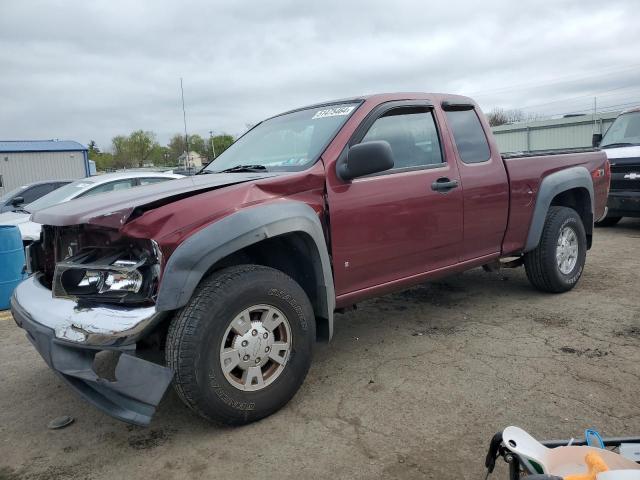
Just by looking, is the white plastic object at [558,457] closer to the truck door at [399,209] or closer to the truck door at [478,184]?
the truck door at [399,209]

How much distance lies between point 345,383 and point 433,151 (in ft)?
6.26

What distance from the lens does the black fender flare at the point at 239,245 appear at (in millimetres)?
2554

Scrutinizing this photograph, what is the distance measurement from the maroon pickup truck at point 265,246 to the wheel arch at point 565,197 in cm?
5

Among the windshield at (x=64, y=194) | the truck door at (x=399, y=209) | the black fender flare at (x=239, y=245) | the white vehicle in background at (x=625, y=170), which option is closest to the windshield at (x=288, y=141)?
the truck door at (x=399, y=209)

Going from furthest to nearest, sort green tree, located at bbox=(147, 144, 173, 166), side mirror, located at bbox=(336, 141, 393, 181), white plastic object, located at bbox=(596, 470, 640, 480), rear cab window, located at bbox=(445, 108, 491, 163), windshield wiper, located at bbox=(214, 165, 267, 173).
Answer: green tree, located at bbox=(147, 144, 173, 166) → rear cab window, located at bbox=(445, 108, 491, 163) → windshield wiper, located at bbox=(214, 165, 267, 173) → side mirror, located at bbox=(336, 141, 393, 181) → white plastic object, located at bbox=(596, 470, 640, 480)

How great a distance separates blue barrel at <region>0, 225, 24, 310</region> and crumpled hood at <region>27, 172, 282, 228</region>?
3.33 m

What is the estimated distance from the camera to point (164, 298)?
2.53m

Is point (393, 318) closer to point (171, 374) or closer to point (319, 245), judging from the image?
point (319, 245)

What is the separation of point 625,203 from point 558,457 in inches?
323

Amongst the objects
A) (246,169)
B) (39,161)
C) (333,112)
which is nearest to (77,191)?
(246,169)

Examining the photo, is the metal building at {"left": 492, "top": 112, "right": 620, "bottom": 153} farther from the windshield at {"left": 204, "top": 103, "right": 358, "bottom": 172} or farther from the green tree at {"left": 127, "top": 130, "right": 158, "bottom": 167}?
the green tree at {"left": 127, "top": 130, "right": 158, "bottom": 167}

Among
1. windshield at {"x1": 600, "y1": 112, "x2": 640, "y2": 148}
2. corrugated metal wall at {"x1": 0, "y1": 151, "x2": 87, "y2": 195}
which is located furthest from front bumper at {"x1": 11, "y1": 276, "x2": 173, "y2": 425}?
corrugated metal wall at {"x1": 0, "y1": 151, "x2": 87, "y2": 195}

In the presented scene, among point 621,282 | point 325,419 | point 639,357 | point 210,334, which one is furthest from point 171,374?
point 621,282

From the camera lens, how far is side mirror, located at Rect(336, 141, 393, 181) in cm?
319
